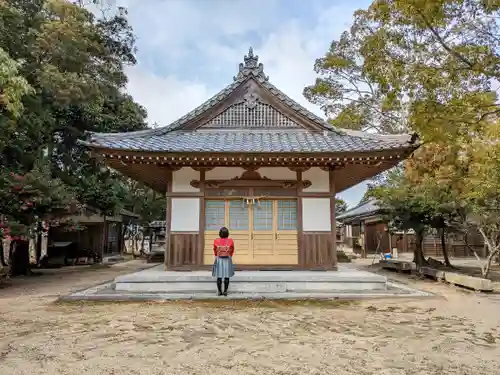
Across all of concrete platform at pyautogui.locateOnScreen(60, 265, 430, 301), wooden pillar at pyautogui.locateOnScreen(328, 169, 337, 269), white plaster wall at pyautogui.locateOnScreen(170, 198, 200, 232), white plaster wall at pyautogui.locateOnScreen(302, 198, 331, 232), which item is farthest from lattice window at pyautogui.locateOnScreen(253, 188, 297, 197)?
concrete platform at pyautogui.locateOnScreen(60, 265, 430, 301)

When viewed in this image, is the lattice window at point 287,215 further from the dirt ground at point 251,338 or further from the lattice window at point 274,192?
the dirt ground at point 251,338

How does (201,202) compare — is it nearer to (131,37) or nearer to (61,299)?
(61,299)

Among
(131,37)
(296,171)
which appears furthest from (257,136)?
(131,37)

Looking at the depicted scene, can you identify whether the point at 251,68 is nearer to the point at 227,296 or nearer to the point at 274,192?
the point at 274,192

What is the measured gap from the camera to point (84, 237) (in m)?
23.1

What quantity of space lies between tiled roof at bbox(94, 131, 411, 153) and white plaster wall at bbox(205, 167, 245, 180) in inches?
28.7

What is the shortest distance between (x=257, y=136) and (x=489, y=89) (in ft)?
19.1

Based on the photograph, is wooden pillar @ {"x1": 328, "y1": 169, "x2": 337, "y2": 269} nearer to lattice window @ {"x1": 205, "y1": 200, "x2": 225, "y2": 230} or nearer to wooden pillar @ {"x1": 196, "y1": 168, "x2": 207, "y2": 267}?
lattice window @ {"x1": 205, "y1": 200, "x2": 225, "y2": 230}

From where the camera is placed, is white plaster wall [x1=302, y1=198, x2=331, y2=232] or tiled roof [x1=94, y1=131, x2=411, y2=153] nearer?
tiled roof [x1=94, y1=131, x2=411, y2=153]

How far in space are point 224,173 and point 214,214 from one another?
1.17 meters

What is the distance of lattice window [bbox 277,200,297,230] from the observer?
33.7 feet

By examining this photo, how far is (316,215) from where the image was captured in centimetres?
1020

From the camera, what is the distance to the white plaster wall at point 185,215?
33.2 feet

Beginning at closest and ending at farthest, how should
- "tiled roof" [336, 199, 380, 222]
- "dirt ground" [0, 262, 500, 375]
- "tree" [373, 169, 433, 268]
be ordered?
"dirt ground" [0, 262, 500, 375], "tree" [373, 169, 433, 268], "tiled roof" [336, 199, 380, 222]
